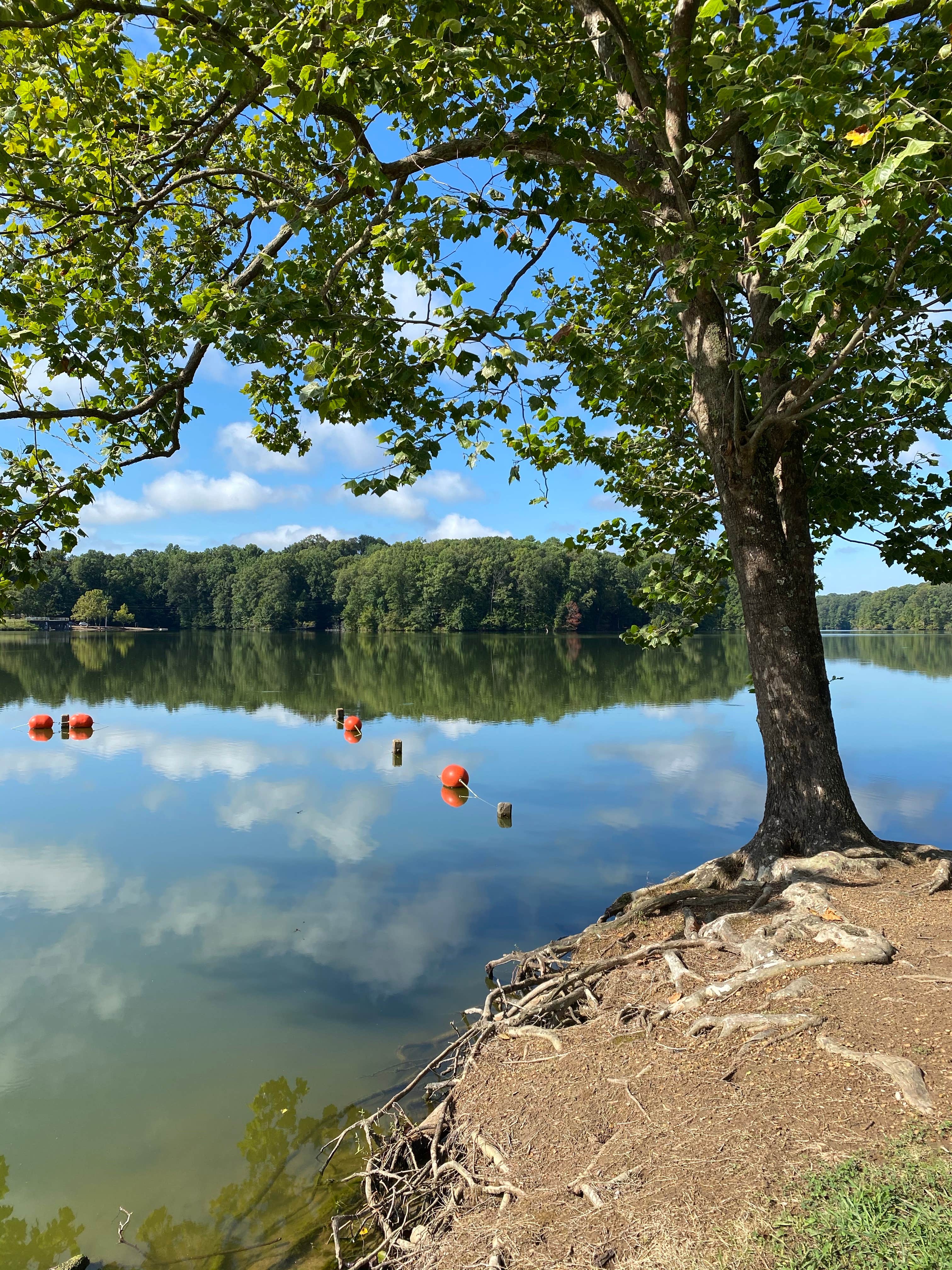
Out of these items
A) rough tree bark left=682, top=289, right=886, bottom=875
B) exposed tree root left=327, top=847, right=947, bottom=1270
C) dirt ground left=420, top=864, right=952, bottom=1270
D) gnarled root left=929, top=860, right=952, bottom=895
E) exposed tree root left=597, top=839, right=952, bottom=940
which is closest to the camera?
dirt ground left=420, top=864, right=952, bottom=1270

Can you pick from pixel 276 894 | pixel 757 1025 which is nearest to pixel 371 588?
pixel 276 894

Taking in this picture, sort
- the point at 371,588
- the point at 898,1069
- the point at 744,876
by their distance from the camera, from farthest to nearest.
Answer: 1. the point at 371,588
2. the point at 744,876
3. the point at 898,1069

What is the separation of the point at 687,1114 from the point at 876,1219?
1.14 meters

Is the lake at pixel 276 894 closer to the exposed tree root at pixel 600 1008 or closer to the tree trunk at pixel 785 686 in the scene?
the exposed tree root at pixel 600 1008

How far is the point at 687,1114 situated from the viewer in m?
3.76

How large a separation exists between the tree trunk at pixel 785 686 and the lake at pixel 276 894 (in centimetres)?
327

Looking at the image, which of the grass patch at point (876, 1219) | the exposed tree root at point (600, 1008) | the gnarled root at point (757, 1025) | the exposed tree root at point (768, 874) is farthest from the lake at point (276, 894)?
the grass patch at point (876, 1219)

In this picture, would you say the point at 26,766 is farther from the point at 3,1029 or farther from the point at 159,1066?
the point at 159,1066

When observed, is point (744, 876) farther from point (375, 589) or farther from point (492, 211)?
point (375, 589)

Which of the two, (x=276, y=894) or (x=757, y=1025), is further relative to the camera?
(x=276, y=894)

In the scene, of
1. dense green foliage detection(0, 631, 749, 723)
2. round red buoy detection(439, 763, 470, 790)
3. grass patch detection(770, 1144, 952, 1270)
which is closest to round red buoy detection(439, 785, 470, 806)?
round red buoy detection(439, 763, 470, 790)

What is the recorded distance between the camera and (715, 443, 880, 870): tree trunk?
711 centimetres

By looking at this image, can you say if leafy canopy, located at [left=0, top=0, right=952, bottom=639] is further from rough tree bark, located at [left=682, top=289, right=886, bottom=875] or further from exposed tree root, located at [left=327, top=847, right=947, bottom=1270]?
exposed tree root, located at [left=327, top=847, right=947, bottom=1270]

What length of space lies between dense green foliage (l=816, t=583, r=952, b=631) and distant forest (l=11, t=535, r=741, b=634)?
30870mm
